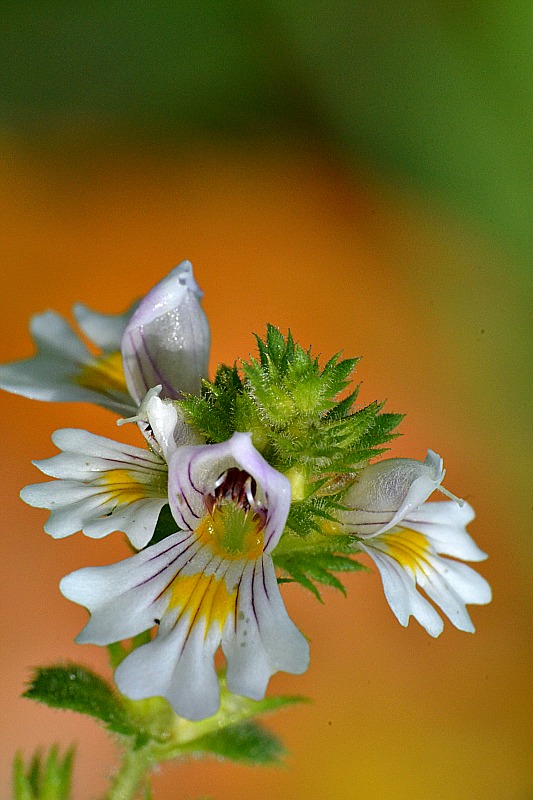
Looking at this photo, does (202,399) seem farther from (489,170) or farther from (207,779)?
(489,170)

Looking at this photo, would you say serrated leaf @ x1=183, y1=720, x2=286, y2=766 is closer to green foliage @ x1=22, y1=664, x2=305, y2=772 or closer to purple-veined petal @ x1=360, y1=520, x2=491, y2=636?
green foliage @ x1=22, y1=664, x2=305, y2=772

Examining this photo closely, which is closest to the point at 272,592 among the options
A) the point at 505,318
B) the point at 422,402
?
the point at 422,402

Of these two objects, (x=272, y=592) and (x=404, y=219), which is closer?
(x=272, y=592)

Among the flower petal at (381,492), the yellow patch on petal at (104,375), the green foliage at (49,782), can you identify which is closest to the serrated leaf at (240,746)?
the green foliage at (49,782)

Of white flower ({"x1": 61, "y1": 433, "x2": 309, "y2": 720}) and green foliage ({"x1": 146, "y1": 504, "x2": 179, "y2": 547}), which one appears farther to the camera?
green foliage ({"x1": 146, "y1": 504, "x2": 179, "y2": 547})

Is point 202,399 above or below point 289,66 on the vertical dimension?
below

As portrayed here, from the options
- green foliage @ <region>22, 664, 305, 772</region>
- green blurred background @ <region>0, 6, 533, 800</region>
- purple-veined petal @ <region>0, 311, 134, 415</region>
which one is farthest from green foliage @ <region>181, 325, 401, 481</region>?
green blurred background @ <region>0, 6, 533, 800</region>

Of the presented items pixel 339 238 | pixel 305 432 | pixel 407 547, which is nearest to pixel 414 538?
pixel 407 547

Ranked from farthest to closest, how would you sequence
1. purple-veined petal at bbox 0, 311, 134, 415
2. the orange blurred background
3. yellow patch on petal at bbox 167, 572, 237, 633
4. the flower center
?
1. the orange blurred background
2. purple-veined petal at bbox 0, 311, 134, 415
3. the flower center
4. yellow patch on petal at bbox 167, 572, 237, 633
